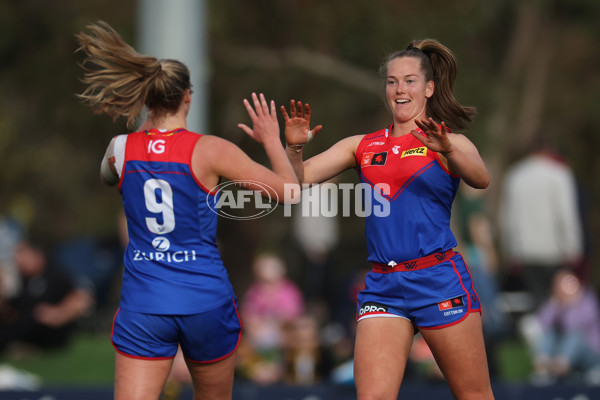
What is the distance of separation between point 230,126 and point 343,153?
1169cm

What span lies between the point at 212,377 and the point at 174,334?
1.02 feet

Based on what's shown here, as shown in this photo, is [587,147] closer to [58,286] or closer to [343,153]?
[58,286]

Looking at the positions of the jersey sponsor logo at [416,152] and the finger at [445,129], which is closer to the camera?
the finger at [445,129]

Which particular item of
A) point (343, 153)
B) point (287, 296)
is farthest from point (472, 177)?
point (287, 296)

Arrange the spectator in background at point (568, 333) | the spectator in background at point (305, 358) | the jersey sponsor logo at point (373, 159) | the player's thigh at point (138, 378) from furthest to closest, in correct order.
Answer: the spectator in background at point (305, 358), the spectator in background at point (568, 333), the jersey sponsor logo at point (373, 159), the player's thigh at point (138, 378)

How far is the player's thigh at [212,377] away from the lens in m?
4.73

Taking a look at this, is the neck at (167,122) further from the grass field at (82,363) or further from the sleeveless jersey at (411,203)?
the grass field at (82,363)

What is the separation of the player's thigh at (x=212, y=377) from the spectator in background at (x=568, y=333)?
5.03 m

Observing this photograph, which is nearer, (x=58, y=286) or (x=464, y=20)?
(x=58, y=286)

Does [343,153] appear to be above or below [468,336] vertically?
above

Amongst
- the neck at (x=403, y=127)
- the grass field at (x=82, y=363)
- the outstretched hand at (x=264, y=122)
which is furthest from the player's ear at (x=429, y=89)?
the grass field at (x=82, y=363)

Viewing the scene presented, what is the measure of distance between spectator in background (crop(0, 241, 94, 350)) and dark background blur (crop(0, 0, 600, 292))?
16.1 ft

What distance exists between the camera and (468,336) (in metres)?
4.80

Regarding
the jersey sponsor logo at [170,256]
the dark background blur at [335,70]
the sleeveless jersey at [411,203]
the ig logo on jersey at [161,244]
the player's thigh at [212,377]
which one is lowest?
the player's thigh at [212,377]
